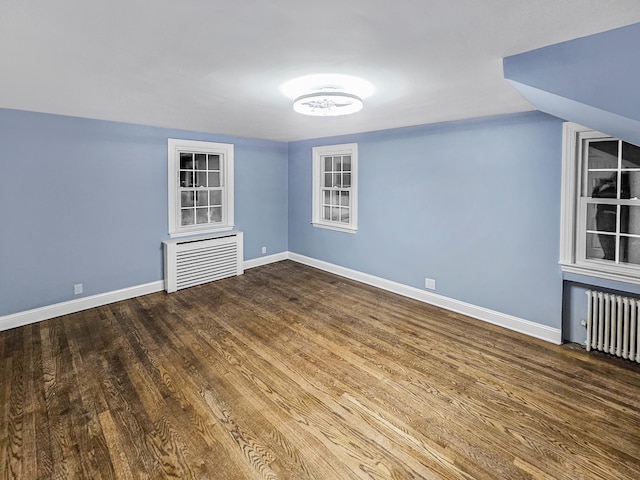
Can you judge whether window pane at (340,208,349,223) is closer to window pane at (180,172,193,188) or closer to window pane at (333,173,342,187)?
window pane at (333,173,342,187)

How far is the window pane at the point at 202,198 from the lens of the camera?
5156mm

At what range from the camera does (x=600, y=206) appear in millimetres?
3102

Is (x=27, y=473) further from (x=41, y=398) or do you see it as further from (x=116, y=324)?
(x=116, y=324)

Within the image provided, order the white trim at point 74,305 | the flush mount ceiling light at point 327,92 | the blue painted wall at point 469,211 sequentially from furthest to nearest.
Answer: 1. the white trim at point 74,305
2. the blue painted wall at point 469,211
3. the flush mount ceiling light at point 327,92

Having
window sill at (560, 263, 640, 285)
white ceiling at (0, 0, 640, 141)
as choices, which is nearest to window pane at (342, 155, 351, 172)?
white ceiling at (0, 0, 640, 141)

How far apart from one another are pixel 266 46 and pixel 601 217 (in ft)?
10.9

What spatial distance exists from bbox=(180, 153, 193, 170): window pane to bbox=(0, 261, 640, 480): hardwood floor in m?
2.25

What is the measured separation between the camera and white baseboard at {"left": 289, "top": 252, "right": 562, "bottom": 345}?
3.38 meters

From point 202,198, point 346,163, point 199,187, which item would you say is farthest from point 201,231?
point 346,163

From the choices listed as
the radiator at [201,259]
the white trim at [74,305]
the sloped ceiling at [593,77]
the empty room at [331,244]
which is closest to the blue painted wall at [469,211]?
the empty room at [331,244]

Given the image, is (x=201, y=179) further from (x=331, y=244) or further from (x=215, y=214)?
(x=331, y=244)

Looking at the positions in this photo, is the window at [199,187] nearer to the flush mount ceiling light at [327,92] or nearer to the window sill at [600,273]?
the flush mount ceiling light at [327,92]

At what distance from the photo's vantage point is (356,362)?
297cm

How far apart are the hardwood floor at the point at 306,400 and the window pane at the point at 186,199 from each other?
1.81m
